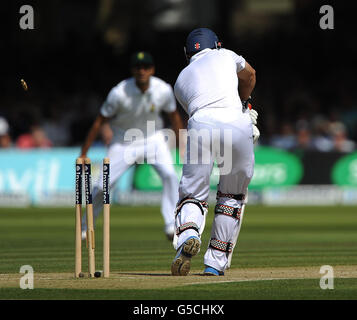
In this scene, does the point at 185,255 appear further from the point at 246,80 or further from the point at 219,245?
the point at 246,80

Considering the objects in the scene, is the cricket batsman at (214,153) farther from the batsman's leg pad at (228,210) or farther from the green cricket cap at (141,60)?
the green cricket cap at (141,60)

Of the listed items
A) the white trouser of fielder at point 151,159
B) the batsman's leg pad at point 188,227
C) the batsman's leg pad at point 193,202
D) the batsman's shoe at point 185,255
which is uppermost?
the white trouser of fielder at point 151,159

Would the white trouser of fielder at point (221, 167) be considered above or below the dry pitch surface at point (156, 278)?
above

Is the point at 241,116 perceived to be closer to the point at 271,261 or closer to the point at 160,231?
the point at 271,261

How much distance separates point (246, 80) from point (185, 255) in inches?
69.0

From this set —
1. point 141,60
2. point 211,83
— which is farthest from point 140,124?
point 211,83

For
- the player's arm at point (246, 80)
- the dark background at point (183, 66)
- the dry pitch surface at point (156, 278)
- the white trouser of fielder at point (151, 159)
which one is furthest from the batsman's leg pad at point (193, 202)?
the dark background at point (183, 66)

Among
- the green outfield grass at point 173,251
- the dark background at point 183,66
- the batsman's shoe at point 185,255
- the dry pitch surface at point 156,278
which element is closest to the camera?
the green outfield grass at point 173,251

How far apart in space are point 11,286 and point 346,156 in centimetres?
1679

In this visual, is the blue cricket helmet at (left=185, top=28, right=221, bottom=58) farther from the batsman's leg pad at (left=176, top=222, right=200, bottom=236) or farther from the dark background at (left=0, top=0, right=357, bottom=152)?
the dark background at (left=0, top=0, right=357, bottom=152)

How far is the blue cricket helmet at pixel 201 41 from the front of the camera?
Result: 9430 millimetres

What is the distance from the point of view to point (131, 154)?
45.6 ft

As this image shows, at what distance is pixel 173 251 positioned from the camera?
1263 cm

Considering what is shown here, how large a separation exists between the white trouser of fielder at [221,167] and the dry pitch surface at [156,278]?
315 millimetres
